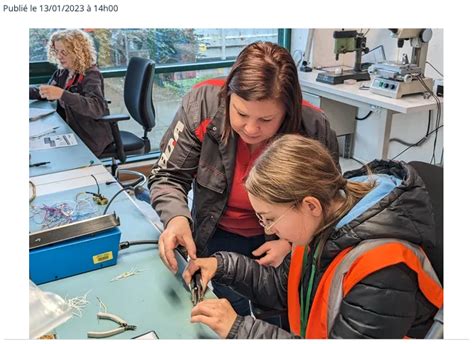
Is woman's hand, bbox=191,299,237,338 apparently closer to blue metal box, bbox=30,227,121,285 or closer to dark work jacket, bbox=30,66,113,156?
blue metal box, bbox=30,227,121,285

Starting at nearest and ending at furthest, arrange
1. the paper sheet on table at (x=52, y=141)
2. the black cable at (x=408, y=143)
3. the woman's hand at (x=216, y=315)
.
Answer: the woman's hand at (x=216, y=315), the paper sheet on table at (x=52, y=141), the black cable at (x=408, y=143)

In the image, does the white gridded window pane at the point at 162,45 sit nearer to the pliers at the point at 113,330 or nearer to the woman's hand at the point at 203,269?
the woman's hand at the point at 203,269

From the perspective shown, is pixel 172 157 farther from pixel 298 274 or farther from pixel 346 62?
pixel 346 62

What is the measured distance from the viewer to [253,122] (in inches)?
41.8

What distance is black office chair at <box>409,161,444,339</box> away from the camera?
80cm

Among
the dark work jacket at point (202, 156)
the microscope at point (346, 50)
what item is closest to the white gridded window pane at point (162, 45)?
the microscope at point (346, 50)

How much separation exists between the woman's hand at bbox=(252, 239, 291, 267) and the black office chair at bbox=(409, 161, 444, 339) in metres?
0.39

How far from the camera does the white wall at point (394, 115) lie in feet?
9.44

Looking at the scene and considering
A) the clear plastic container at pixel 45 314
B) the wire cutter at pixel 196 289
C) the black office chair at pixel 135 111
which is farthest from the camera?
the black office chair at pixel 135 111

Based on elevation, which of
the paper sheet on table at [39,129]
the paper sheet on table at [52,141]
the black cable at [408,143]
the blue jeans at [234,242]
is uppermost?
the paper sheet on table at [39,129]

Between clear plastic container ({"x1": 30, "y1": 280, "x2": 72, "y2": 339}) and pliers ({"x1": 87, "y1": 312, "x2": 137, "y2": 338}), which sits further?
pliers ({"x1": 87, "y1": 312, "x2": 137, "y2": 338})

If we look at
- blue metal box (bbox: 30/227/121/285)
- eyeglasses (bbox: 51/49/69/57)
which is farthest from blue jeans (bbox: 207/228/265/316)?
eyeglasses (bbox: 51/49/69/57)

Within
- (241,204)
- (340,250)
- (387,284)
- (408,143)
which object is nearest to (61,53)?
(241,204)
